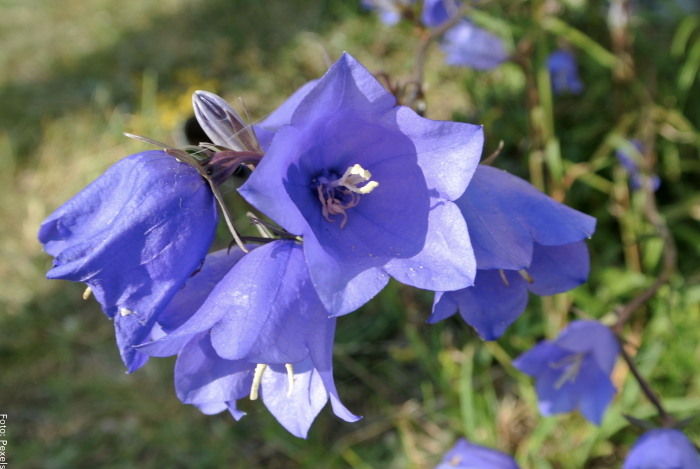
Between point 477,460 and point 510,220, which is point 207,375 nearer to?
point 510,220

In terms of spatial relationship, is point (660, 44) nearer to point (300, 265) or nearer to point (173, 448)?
point (300, 265)

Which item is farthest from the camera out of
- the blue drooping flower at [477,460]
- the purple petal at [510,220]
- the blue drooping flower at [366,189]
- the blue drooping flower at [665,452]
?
the blue drooping flower at [477,460]

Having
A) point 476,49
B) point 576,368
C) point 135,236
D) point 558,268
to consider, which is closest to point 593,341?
point 576,368

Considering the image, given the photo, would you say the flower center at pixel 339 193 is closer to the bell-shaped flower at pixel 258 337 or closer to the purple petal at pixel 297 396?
the bell-shaped flower at pixel 258 337

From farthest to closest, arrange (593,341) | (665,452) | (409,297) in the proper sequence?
(409,297)
(593,341)
(665,452)

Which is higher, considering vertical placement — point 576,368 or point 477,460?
point 576,368

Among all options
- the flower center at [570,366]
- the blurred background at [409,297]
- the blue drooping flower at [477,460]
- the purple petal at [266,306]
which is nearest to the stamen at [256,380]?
the purple petal at [266,306]

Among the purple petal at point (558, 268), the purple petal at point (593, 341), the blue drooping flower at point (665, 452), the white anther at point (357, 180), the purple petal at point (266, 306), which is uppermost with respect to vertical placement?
the white anther at point (357, 180)
